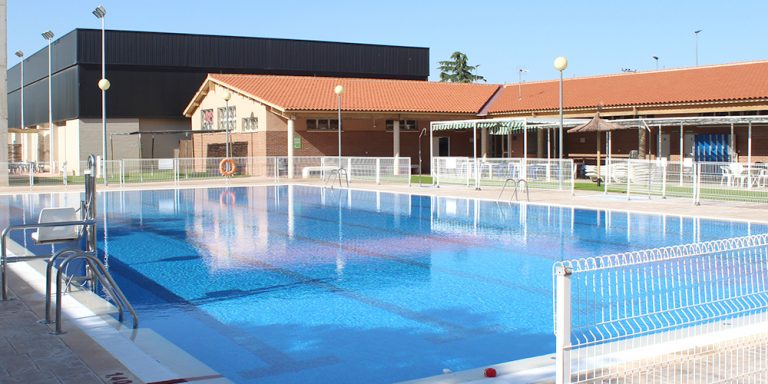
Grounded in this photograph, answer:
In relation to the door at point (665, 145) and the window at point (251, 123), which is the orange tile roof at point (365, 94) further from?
the door at point (665, 145)

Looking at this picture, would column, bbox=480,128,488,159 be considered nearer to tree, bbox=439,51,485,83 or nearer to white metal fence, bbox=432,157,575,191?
white metal fence, bbox=432,157,575,191

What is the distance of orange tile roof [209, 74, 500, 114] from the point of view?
1521 inches

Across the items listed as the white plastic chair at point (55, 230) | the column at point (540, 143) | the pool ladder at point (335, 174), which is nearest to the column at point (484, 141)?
the column at point (540, 143)

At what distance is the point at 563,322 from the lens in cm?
534

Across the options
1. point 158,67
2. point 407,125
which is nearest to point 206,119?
point 158,67

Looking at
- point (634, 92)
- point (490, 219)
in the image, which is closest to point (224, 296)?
point (490, 219)

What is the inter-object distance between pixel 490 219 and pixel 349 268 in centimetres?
736

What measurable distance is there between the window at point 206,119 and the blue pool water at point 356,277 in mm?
21101

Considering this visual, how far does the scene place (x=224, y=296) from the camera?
10.6 m

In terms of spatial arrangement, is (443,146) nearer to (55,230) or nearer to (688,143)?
(688,143)

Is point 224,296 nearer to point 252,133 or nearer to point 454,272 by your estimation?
point 454,272

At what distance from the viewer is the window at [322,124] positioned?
38966 mm

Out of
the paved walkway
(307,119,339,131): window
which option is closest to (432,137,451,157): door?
(307,119,339,131): window

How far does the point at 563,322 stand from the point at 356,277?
687 cm
